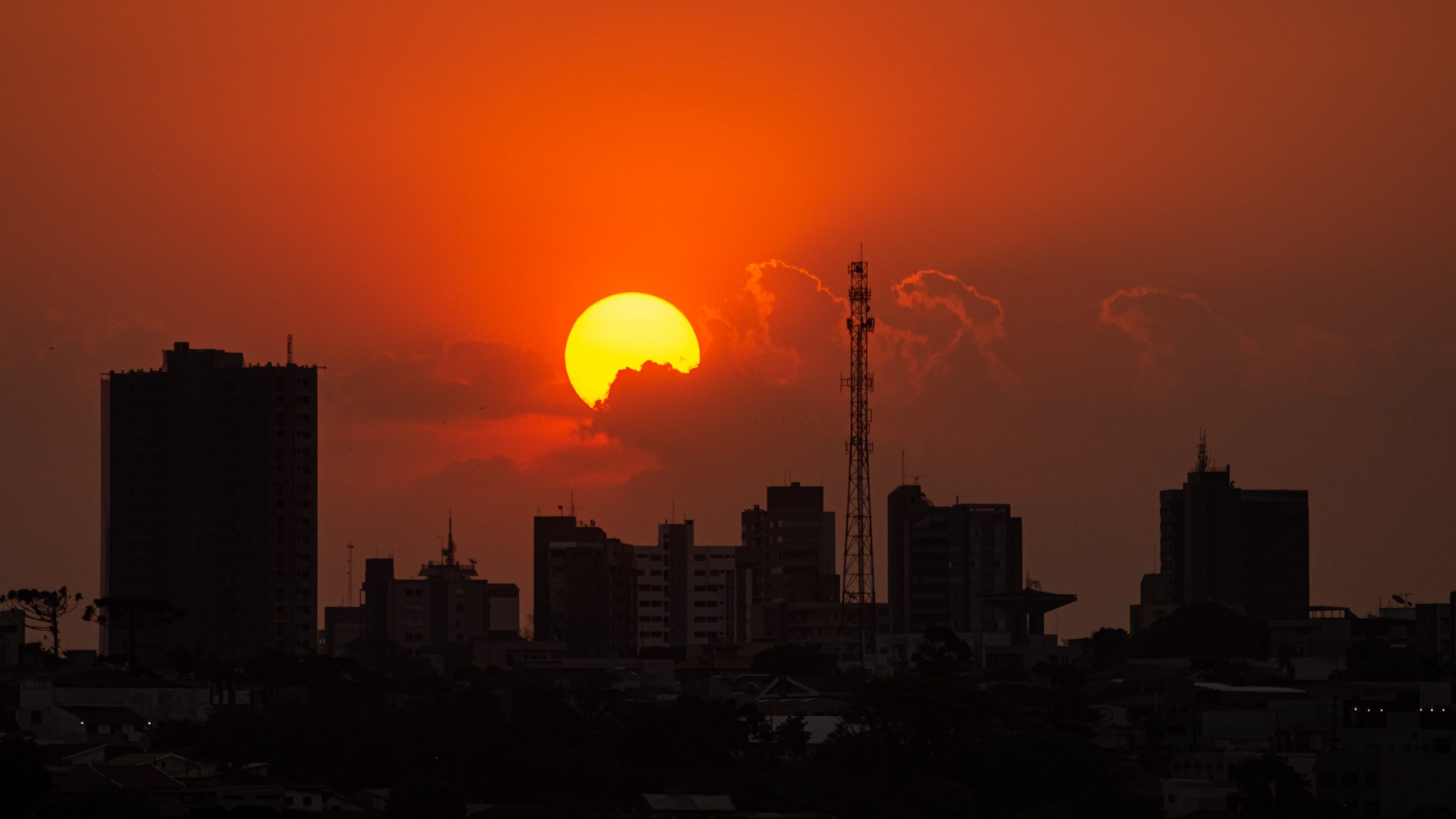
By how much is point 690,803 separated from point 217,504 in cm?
8925

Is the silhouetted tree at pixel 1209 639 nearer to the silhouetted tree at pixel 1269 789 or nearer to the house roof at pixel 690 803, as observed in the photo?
the silhouetted tree at pixel 1269 789

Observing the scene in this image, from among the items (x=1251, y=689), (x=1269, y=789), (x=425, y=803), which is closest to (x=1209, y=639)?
(x=1251, y=689)

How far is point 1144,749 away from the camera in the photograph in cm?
12988

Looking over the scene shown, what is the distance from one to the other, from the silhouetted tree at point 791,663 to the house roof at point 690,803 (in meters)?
64.9

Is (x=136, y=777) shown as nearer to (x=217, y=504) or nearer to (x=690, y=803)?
(x=690, y=803)

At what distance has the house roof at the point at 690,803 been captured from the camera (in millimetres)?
102875

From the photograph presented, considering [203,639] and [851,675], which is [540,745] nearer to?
[851,675]

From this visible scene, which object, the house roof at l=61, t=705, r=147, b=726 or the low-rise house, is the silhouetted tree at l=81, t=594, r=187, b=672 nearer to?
the house roof at l=61, t=705, r=147, b=726

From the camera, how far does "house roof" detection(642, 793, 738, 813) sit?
338ft

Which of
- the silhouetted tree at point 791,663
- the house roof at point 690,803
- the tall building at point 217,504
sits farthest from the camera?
the tall building at point 217,504

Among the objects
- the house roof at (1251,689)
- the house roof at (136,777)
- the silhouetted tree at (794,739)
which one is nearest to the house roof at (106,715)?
the house roof at (136,777)

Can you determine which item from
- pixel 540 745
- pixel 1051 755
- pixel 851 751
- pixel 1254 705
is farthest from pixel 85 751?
pixel 1254 705

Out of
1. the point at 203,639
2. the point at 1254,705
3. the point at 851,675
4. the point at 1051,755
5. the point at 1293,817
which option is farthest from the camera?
the point at 203,639

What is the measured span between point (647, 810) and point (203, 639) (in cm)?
8544
